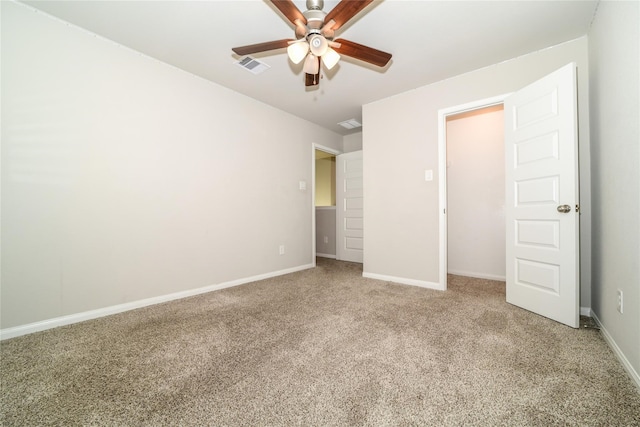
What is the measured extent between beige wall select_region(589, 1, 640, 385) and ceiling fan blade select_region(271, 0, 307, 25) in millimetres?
1778

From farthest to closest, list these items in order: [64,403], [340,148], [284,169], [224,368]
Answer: [340,148]
[284,169]
[224,368]
[64,403]

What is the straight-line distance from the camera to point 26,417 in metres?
1.09

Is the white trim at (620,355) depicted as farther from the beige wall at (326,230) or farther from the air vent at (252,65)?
the beige wall at (326,230)

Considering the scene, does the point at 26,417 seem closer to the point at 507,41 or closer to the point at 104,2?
the point at 104,2

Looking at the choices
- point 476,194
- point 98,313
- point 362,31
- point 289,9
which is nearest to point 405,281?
point 476,194

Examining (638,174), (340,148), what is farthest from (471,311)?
(340,148)

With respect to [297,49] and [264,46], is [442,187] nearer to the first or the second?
[297,49]

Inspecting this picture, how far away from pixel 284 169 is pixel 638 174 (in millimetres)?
3360

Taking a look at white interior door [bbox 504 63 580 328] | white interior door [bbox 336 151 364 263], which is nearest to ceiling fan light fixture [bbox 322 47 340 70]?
white interior door [bbox 504 63 580 328]

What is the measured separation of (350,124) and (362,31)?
2231 mm

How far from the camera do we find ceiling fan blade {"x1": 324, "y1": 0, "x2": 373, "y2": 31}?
4.88 feet

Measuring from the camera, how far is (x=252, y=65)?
2633mm

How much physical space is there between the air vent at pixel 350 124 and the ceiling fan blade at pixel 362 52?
87.4 inches

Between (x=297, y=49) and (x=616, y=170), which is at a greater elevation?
(x=297, y=49)
